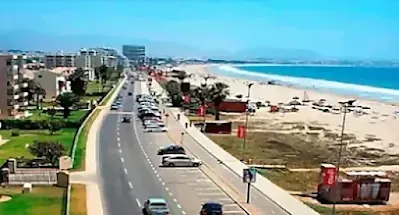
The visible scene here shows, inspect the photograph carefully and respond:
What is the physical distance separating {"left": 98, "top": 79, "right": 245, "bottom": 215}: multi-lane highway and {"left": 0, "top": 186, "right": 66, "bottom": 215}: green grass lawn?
2251 mm

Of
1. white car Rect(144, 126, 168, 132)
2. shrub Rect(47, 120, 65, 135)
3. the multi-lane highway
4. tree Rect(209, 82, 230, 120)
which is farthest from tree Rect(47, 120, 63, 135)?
tree Rect(209, 82, 230, 120)

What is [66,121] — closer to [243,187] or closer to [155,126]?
[155,126]

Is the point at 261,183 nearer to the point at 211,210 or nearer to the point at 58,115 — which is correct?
the point at 211,210

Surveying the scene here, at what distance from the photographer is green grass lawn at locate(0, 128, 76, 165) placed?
46350 mm

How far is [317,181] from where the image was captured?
38438 millimetres

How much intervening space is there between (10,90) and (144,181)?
43423mm

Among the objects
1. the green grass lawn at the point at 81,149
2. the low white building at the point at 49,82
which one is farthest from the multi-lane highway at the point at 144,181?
the low white building at the point at 49,82

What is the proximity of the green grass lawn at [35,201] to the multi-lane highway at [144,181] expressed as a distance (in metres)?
2.25

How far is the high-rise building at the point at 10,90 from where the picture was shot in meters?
73.2

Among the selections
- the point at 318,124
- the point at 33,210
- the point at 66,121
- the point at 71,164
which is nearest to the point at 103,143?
the point at 71,164

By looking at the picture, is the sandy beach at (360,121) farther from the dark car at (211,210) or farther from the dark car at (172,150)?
the dark car at (211,210)

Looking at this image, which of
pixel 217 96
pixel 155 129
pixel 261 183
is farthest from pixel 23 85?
pixel 261 183

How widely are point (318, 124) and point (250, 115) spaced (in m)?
10.3

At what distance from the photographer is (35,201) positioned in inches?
1200
